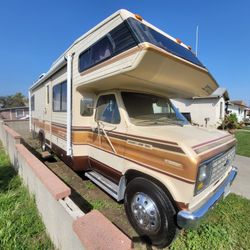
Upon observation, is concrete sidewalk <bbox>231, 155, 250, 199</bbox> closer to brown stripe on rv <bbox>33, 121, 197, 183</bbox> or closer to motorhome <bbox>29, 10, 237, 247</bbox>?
motorhome <bbox>29, 10, 237, 247</bbox>

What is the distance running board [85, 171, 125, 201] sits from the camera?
11.5ft

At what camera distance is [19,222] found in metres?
3.27

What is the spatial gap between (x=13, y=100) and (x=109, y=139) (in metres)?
75.2

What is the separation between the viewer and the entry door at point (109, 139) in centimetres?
365

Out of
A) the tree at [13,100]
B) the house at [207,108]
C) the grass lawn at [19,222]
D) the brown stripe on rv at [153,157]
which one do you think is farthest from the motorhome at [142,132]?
the tree at [13,100]

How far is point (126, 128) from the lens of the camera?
3441 millimetres

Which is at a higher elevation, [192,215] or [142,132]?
[142,132]

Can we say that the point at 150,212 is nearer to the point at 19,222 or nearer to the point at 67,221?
the point at 67,221

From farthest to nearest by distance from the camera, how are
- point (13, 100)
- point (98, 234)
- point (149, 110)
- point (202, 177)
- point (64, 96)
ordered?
point (13, 100) < point (64, 96) < point (149, 110) < point (202, 177) < point (98, 234)

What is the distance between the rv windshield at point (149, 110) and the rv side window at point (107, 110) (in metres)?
0.24

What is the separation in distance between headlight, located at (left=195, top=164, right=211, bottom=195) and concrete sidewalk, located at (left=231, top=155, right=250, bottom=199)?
8.77 ft

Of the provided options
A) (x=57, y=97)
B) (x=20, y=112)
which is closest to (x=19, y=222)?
(x=57, y=97)

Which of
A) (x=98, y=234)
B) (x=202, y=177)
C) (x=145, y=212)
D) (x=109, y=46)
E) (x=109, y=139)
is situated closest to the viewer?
(x=98, y=234)

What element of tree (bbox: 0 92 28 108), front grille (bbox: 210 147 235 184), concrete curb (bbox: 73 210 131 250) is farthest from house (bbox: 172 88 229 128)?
tree (bbox: 0 92 28 108)
